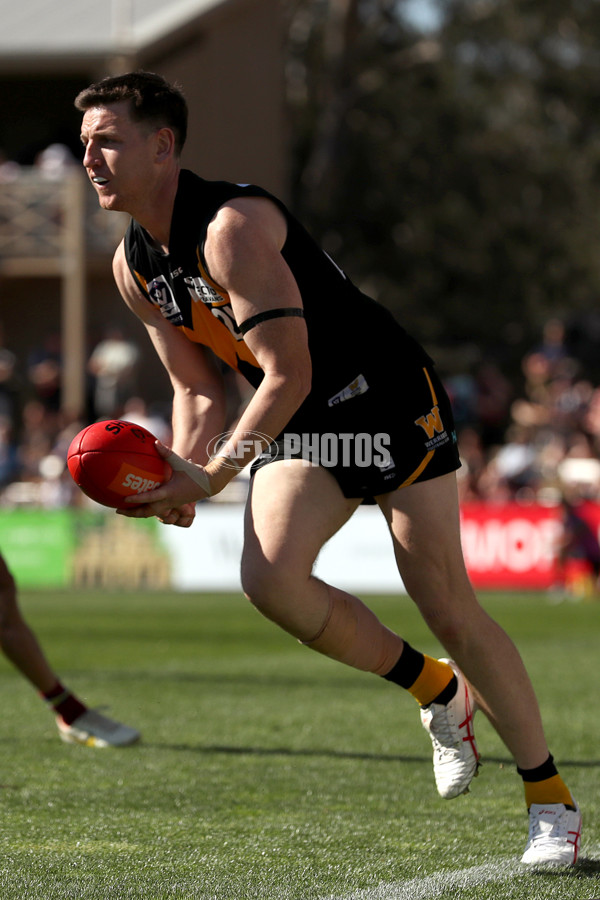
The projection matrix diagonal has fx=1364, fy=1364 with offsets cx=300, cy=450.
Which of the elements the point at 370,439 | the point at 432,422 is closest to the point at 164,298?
the point at 370,439

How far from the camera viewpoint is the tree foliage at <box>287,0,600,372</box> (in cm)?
3116

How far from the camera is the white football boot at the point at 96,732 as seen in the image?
20.3ft

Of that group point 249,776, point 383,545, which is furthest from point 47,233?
point 249,776

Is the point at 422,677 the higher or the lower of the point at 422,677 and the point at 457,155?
the lower

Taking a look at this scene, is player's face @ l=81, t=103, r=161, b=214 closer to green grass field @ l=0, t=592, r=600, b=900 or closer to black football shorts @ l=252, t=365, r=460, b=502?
black football shorts @ l=252, t=365, r=460, b=502

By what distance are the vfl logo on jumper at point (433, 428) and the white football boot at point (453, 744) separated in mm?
813

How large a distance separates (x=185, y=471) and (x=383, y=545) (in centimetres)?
1421

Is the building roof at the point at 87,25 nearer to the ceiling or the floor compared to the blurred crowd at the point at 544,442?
nearer to the ceiling

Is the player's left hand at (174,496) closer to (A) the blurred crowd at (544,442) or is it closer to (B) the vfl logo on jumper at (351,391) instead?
(B) the vfl logo on jumper at (351,391)

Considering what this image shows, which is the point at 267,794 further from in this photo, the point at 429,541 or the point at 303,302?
the point at 303,302

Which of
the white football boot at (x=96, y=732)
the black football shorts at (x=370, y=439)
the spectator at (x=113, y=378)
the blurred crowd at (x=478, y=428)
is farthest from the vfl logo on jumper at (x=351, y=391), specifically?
the spectator at (x=113, y=378)

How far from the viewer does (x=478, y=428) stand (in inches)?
840

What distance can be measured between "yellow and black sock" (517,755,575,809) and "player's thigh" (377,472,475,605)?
0.55 m

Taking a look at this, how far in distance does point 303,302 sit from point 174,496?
749mm
